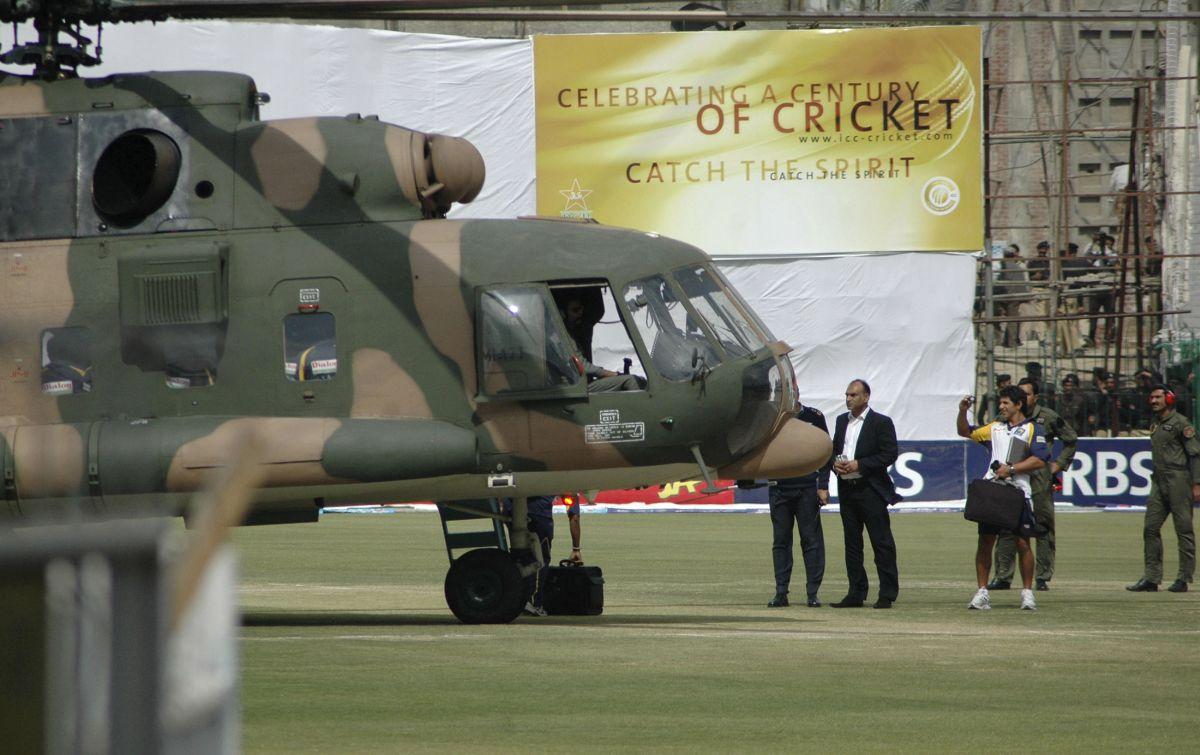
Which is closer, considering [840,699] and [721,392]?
[840,699]

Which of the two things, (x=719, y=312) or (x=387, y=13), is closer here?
(x=387, y=13)

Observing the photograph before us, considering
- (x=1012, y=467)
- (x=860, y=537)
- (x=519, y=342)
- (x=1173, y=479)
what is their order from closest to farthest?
1. (x=519, y=342)
2. (x=1012, y=467)
3. (x=860, y=537)
4. (x=1173, y=479)

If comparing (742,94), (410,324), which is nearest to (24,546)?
(410,324)

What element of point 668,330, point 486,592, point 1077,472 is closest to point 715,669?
Result: point 486,592

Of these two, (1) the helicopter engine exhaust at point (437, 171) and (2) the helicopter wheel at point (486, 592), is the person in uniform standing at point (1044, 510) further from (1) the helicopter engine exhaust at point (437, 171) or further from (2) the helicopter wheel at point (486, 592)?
(1) the helicopter engine exhaust at point (437, 171)

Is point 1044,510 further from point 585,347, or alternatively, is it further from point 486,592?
point 486,592

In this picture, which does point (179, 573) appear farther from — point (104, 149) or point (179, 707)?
point (104, 149)

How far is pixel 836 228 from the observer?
40750mm

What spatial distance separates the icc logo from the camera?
40.4 metres

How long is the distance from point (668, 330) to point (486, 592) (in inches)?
102

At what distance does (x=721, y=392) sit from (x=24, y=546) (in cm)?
1064

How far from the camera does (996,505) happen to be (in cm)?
1456

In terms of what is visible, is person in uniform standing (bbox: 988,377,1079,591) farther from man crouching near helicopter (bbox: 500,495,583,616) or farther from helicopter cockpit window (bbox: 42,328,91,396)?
helicopter cockpit window (bbox: 42,328,91,396)

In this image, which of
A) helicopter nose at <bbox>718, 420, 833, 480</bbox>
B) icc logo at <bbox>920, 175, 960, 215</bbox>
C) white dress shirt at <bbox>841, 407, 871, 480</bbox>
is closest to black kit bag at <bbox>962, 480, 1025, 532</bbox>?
white dress shirt at <bbox>841, 407, 871, 480</bbox>
